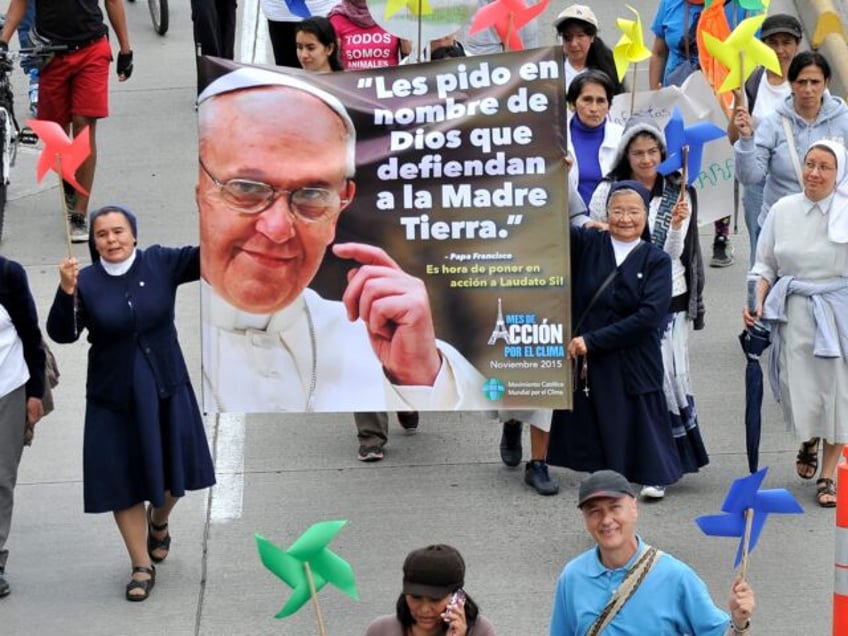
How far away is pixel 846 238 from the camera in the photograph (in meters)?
Result: 9.12

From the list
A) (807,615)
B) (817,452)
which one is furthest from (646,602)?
(817,452)

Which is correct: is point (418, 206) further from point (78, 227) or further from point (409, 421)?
point (78, 227)

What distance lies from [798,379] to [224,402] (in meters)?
2.60

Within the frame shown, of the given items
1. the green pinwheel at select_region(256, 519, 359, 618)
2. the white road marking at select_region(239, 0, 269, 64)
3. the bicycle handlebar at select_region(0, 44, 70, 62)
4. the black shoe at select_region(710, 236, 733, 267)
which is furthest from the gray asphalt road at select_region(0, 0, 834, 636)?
the white road marking at select_region(239, 0, 269, 64)

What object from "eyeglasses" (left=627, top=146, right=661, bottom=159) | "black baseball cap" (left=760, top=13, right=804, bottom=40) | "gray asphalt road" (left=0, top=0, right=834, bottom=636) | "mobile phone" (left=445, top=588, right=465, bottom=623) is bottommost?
"gray asphalt road" (left=0, top=0, right=834, bottom=636)

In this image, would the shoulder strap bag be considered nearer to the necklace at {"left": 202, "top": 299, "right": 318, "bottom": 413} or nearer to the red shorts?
the necklace at {"left": 202, "top": 299, "right": 318, "bottom": 413}

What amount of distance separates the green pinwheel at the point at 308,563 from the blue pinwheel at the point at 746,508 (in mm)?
1082

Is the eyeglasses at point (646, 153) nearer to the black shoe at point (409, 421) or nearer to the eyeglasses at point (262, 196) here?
the eyeglasses at point (262, 196)

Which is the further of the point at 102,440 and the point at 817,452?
the point at 817,452

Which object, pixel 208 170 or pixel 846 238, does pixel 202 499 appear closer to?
pixel 208 170

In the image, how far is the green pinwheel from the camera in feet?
20.0

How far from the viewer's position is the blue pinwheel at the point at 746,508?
5.99 m

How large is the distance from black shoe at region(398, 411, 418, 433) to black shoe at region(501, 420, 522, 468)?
0.60 meters

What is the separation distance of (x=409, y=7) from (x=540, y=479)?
2.52 m
